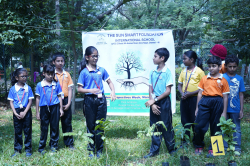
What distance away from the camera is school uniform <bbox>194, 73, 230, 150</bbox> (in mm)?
3168

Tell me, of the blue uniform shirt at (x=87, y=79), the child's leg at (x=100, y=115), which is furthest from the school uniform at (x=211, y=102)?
the blue uniform shirt at (x=87, y=79)

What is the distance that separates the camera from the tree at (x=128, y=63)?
174 inches

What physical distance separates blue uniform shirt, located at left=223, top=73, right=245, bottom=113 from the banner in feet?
3.89

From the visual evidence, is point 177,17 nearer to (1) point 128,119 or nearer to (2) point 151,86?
(1) point 128,119

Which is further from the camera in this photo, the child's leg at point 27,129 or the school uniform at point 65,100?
the school uniform at point 65,100

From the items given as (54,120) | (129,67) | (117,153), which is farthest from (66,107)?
(129,67)

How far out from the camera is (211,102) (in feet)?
10.5

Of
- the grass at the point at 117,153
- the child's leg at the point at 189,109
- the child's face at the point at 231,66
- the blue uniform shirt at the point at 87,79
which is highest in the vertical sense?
the child's face at the point at 231,66

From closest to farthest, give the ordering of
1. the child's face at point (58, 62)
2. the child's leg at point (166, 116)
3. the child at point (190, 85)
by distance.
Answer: the child's leg at point (166, 116)
the child at point (190, 85)
the child's face at point (58, 62)

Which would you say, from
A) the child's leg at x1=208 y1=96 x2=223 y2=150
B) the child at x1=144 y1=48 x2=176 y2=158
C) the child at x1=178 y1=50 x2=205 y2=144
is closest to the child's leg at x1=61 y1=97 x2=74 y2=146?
the child at x1=144 y1=48 x2=176 y2=158

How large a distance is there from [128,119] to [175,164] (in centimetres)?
317

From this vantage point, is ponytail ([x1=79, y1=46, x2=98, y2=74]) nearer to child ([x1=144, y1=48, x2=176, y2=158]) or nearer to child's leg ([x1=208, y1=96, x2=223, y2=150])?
child ([x1=144, y1=48, x2=176, y2=158])

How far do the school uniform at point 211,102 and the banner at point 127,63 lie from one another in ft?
3.58

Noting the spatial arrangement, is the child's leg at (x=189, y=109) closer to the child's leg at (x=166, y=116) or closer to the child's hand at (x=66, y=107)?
the child's leg at (x=166, y=116)
